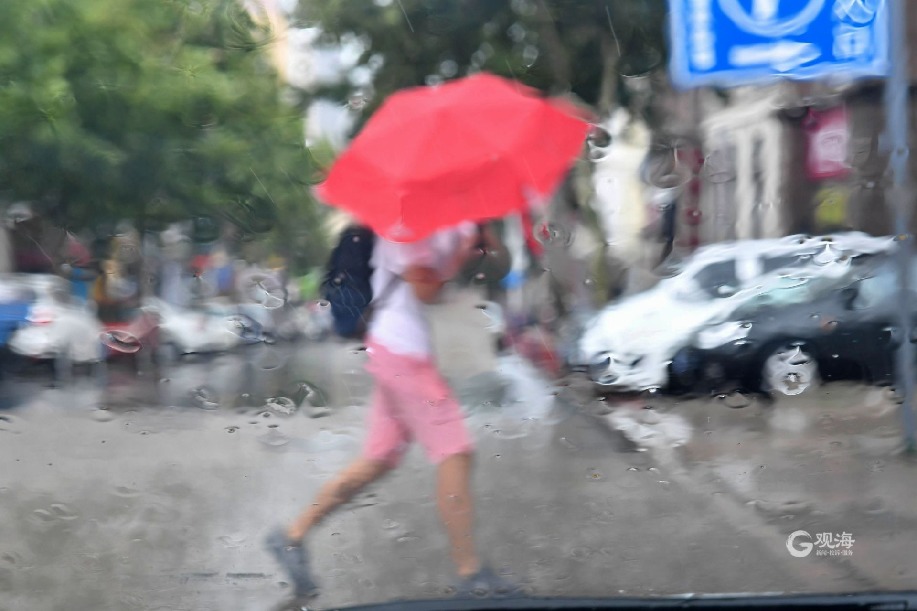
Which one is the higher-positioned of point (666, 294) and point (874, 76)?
point (874, 76)

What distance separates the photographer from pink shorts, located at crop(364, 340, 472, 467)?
8.86ft

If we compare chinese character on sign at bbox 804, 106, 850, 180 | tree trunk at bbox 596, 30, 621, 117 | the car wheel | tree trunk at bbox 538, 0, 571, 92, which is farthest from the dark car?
tree trunk at bbox 538, 0, 571, 92

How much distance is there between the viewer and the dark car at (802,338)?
2637 mm

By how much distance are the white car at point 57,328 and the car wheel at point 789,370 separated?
1732 millimetres

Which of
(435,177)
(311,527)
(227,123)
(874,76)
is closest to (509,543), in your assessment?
(311,527)

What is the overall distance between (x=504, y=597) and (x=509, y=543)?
0.57 feet

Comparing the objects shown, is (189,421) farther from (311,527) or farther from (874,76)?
(874,76)

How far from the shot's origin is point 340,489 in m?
2.72

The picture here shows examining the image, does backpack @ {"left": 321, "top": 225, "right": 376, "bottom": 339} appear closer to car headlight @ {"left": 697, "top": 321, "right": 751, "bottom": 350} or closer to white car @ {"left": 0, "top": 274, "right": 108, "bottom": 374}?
white car @ {"left": 0, "top": 274, "right": 108, "bottom": 374}

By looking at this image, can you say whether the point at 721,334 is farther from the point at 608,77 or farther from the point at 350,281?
the point at 350,281

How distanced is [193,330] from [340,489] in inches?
22.9

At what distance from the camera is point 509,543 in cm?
284

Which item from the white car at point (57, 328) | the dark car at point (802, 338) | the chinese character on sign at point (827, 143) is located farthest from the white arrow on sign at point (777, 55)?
the white car at point (57, 328)

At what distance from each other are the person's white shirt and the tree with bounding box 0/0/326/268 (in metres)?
0.23
